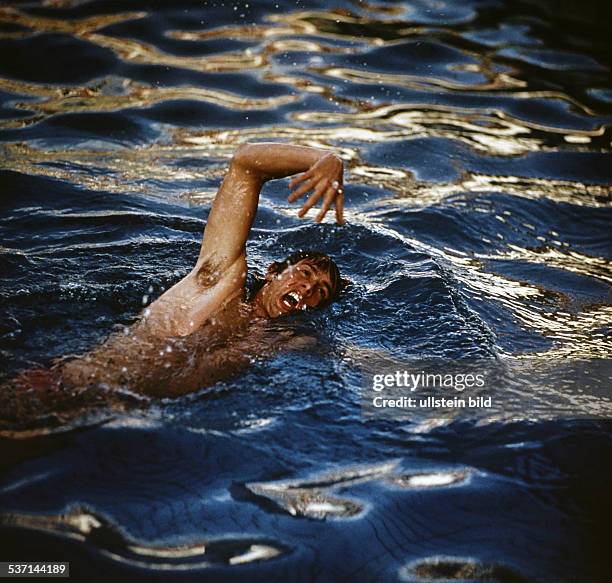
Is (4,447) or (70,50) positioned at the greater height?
(70,50)

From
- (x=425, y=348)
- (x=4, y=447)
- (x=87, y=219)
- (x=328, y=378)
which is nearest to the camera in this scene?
(x=4, y=447)

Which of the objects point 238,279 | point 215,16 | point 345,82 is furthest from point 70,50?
point 238,279

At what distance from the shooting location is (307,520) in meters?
3.63

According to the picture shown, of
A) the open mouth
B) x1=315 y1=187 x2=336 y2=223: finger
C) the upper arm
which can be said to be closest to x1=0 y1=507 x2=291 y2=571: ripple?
x1=315 y1=187 x2=336 y2=223: finger

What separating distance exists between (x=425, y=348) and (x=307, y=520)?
183 cm

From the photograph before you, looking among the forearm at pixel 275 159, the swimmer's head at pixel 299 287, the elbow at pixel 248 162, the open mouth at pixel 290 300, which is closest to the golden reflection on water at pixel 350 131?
the swimmer's head at pixel 299 287

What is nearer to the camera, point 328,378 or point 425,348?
point 328,378

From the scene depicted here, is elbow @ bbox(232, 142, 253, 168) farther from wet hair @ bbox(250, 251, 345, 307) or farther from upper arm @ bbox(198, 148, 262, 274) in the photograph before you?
wet hair @ bbox(250, 251, 345, 307)

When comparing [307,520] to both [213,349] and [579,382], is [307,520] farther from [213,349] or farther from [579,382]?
[579,382]

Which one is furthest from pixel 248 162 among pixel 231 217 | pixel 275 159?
pixel 231 217

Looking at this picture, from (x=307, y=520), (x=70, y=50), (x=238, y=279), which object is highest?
(x=70, y=50)

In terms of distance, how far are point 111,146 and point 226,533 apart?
5.70 metres

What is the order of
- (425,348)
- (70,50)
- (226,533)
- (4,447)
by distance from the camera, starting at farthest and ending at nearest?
1. (70,50)
2. (425,348)
3. (4,447)
4. (226,533)

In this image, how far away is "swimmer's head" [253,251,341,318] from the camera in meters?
5.23
